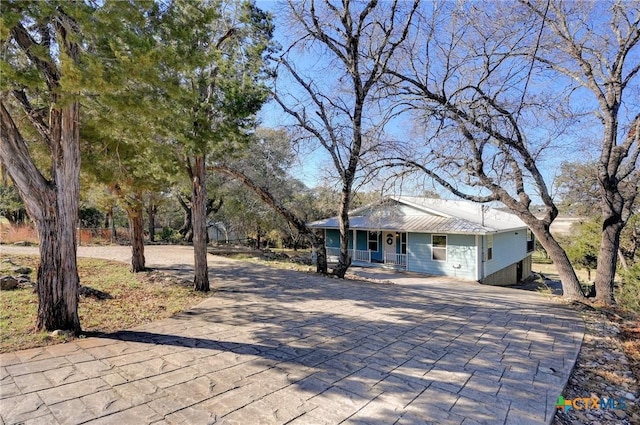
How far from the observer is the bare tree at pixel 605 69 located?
778 centimetres

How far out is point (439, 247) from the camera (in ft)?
53.2

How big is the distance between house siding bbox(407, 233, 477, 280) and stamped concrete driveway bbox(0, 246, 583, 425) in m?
9.10

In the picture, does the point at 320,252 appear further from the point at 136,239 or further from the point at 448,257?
the point at 448,257

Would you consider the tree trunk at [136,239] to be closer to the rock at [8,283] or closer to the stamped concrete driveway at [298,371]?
the rock at [8,283]

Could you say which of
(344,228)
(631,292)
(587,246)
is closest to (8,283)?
(344,228)

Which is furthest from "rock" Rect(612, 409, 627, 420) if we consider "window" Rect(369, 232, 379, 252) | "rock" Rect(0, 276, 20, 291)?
"window" Rect(369, 232, 379, 252)

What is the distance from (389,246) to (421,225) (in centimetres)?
288

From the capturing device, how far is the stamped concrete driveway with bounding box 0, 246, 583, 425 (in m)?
2.74

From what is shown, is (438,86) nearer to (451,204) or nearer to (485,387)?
(485,387)

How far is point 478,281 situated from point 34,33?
53.2 ft

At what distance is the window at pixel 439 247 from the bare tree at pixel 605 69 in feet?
25.3

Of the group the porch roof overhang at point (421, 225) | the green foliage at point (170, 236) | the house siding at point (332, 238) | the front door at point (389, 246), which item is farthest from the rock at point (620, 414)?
the green foliage at point (170, 236)

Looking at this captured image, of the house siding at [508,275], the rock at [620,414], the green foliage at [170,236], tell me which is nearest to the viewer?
the rock at [620,414]

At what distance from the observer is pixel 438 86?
357 inches
